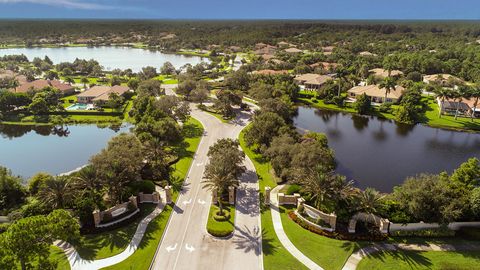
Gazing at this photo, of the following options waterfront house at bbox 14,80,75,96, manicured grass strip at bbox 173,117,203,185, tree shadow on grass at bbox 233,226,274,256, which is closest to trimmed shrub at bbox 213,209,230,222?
tree shadow on grass at bbox 233,226,274,256

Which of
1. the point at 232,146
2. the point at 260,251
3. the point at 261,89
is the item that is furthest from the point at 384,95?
the point at 260,251

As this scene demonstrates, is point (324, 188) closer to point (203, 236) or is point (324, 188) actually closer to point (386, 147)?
point (203, 236)

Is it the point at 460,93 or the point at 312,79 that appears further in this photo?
the point at 312,79

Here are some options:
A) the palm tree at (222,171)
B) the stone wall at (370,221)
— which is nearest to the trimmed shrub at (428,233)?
the stone wall at (370,221)

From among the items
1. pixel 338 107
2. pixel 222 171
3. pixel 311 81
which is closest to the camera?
pixel 222 171

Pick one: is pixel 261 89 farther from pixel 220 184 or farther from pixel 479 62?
pixel 479 62

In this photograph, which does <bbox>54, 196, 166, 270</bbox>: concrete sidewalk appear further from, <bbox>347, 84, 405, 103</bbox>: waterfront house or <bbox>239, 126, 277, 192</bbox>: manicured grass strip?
<bbox>347, 84, 405, 103</bbox>: waterfront house

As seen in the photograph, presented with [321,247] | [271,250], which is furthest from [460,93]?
[271,250]
